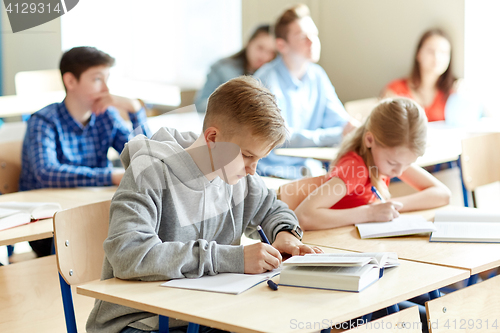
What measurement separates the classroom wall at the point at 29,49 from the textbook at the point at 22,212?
297cm

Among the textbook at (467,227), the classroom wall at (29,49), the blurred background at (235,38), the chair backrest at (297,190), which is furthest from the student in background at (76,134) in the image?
the classroom wall at (29,49)

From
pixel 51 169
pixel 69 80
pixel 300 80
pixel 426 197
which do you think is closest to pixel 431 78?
pixel 300 80

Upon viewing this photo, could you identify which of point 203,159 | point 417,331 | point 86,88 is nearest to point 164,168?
point 203,159

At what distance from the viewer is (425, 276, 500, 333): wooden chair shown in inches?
43.6

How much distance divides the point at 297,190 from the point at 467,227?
51 centimetres

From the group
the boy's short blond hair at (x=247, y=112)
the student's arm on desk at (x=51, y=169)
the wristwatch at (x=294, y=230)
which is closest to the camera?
the boy's short blond hair at (x=247, y=112)

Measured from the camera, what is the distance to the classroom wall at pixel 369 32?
3893 millimetres

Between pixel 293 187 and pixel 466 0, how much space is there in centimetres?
261

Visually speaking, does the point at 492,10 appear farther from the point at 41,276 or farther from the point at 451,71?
the point at 41,276

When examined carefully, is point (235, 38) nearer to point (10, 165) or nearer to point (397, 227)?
point (10, 165)

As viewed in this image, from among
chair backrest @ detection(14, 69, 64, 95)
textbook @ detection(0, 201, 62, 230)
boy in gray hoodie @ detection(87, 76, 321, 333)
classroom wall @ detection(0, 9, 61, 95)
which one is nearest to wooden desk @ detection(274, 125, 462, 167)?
textbook @ detection(0, 201, 62, 230)

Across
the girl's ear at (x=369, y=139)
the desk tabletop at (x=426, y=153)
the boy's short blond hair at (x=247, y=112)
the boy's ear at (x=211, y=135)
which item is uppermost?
the boy's short blond hair at (x=247, y=112)

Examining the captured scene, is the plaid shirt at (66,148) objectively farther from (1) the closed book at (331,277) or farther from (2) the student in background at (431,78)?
(2) the student in background at (431,78)

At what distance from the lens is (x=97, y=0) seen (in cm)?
442
